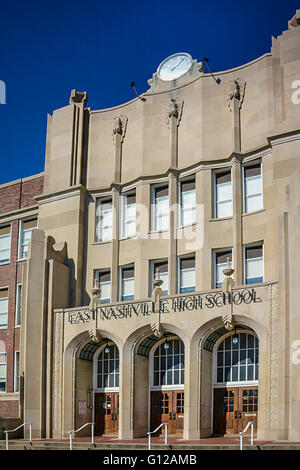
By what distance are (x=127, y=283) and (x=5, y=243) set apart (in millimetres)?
9009

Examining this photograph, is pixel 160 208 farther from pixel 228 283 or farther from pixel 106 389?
pixel 106 389

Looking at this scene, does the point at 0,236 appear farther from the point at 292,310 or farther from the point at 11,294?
the point at 292,310

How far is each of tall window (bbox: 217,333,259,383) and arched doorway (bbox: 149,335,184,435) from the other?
6.22 feet

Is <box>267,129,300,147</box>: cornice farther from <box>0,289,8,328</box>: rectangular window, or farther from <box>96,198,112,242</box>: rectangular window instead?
<box>0,289,8,328</box>: rectangular window

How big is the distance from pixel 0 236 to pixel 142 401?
14046 millimetres

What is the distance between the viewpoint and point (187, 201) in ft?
114

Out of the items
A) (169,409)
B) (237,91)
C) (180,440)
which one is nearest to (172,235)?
(237,91)

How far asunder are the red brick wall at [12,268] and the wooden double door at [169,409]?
8.12 meters

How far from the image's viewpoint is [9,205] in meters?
41.6

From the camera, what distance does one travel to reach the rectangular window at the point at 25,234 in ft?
132

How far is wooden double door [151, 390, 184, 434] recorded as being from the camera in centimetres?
3203

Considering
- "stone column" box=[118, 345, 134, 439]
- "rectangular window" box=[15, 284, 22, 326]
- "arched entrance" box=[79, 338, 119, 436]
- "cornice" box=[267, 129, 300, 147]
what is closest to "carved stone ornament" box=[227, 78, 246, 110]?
"cornice" box=[267, 129, 300, 147]
